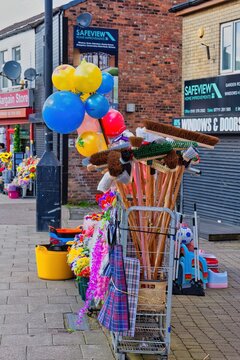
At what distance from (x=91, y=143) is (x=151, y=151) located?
1.98 meters

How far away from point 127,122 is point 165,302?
14662 mm

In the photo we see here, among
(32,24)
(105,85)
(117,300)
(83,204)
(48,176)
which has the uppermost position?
(32,24)

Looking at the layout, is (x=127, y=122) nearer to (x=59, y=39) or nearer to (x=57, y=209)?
(x=59, y=39)

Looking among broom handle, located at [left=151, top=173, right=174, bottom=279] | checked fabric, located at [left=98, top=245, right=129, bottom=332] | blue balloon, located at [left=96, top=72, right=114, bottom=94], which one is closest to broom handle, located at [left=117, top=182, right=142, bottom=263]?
broom handle, located at [left=151, top=173, right=174, bottom=279]

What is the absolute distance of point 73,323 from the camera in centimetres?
691

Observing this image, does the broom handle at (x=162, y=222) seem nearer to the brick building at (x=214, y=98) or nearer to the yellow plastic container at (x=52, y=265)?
→ the yellow plastic container at (x=52, y=265)

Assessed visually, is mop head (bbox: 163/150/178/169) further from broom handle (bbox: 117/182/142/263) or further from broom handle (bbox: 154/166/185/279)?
broom handle (bbox: 117/182/142/263)

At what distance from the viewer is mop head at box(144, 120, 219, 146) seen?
222 inches

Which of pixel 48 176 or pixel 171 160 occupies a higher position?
pixel 171 160

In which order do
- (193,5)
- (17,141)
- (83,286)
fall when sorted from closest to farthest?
1. (83,286)
2. (193,5)
3. (17,141)

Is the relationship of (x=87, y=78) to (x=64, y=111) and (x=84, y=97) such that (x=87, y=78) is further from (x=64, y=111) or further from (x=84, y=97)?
(x=64, y=111)

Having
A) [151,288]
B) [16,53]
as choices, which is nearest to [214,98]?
[151,288]

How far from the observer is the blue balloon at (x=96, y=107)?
7520 mm

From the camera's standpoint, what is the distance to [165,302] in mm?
5871
